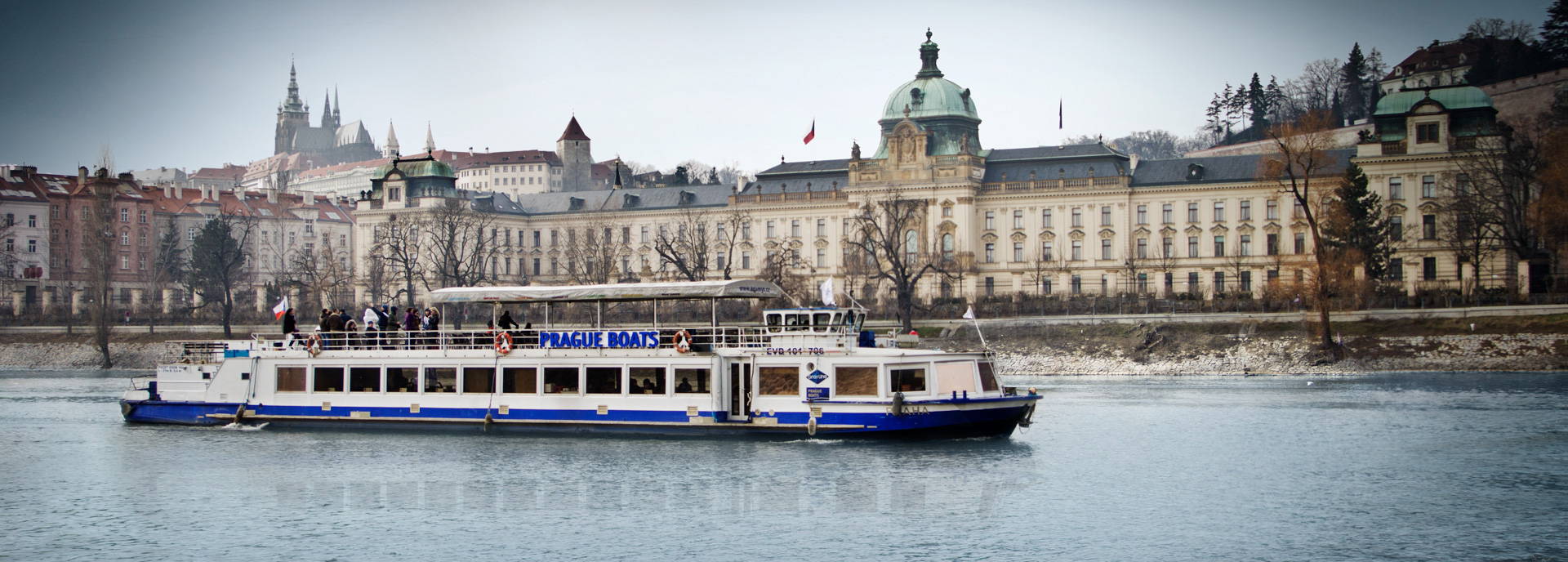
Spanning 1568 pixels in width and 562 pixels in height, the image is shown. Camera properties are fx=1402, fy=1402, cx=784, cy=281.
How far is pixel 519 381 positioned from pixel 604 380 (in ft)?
9.92

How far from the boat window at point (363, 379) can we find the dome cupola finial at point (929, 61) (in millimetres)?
80346

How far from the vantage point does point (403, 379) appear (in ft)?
151

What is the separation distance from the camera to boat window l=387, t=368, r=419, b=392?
4600cm

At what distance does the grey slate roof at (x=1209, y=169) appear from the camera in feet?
358

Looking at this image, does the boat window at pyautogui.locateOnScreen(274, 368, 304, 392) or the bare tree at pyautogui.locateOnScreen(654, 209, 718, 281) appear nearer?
the boat window at pyautogui.locateOnScreen(274, 368, 304, 392)

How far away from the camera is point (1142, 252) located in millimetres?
111875

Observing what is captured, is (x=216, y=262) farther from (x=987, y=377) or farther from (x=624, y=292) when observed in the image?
(x=987, y=377)

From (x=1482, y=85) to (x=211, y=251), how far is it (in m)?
112

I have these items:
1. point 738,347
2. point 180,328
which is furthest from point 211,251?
point 738,347

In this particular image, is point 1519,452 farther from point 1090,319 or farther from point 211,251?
point 211,251

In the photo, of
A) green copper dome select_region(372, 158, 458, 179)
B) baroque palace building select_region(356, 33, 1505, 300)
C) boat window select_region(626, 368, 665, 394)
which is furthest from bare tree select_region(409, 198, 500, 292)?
boat window select_region(626, 368, 665, 394)

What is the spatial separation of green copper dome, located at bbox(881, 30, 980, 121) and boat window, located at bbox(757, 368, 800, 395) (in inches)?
3062

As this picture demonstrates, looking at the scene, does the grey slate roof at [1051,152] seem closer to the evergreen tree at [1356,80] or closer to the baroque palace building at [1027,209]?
the baroque palace building at [1027,209]

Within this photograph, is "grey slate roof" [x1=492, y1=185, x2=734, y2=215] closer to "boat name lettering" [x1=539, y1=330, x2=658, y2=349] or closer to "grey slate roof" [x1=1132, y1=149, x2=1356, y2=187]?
"grey slate roof" [x1=1132, y1=149, x2=1356, y2=187]
